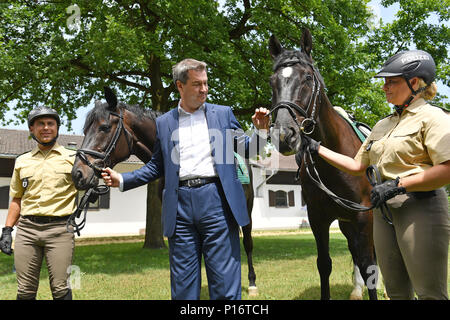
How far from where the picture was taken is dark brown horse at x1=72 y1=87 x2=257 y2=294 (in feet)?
11.7

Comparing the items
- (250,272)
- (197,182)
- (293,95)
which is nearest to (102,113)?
(197,182)

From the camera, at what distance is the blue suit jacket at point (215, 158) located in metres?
2.64

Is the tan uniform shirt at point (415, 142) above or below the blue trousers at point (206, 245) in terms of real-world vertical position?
above

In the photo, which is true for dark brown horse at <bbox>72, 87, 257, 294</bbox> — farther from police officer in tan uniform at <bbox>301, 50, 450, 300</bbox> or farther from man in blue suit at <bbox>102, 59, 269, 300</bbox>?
police officer in tan uniform at <bbox>301, 50, 450, 300</bbox>

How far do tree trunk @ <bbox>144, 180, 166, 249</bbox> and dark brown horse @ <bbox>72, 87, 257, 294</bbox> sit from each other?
773 centimetres

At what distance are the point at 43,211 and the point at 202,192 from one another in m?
1.77

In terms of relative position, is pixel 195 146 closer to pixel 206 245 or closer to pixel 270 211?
pixel 206 245

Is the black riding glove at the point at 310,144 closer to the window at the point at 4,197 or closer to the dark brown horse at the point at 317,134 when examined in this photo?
the dark brown horse at the point at 317,134

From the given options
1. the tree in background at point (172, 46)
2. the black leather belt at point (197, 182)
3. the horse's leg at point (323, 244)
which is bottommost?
the horse's leg at point (323, 244)

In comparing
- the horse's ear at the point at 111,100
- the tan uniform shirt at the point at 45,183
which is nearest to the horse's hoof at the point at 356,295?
the tan uniform shirt at the point at 45,183

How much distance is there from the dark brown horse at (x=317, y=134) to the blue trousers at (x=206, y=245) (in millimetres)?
816

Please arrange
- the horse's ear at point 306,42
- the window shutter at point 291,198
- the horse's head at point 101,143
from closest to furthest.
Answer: the horse's head at point 101,143 → the horse's ear at point 306,42 → the window shutter at point 291,198

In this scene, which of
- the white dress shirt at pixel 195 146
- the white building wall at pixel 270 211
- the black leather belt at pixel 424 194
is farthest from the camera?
the white building wall at pixel 270 211

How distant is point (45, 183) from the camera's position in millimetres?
3604
